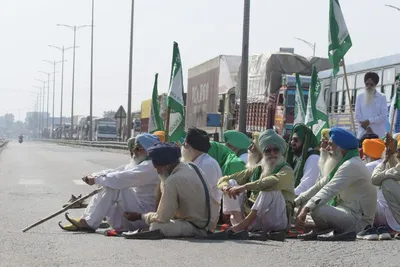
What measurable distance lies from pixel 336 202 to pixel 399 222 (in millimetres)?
712

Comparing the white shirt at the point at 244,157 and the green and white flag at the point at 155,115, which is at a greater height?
the green and white flag at the point at 155,115

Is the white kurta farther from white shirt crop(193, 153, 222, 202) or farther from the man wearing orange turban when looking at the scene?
the man wearing orange turban

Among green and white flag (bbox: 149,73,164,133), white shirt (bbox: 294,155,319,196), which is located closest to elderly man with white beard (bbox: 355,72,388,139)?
white shirt (bbox: 294,155,319,196)

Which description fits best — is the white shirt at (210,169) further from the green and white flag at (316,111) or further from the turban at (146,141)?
the green and white flag at (316,111)

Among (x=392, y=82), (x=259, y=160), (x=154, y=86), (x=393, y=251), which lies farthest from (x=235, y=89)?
(x=393, y=251)

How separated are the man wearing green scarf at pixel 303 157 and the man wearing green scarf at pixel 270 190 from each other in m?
1.17

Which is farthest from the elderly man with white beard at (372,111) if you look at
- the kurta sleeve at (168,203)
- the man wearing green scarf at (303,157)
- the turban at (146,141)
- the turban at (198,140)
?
the kurta sleeve at (168,203)

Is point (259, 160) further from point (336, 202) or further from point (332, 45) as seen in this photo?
point (332, 45)

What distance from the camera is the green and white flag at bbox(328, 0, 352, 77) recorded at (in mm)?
15273

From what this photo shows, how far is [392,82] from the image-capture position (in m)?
23.3

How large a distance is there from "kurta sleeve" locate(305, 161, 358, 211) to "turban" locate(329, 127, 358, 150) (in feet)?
0.85

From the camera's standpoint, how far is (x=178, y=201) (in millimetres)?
9844

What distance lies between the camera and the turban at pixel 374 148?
11.3 meters

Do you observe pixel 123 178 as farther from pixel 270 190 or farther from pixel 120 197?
pixel 270 190
